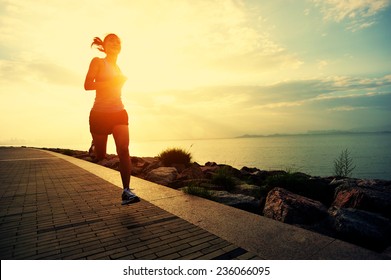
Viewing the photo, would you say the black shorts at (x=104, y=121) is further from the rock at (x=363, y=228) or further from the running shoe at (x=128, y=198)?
the rock at (x=363, y=228)

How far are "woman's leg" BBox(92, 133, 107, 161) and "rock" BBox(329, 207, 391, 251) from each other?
345cm

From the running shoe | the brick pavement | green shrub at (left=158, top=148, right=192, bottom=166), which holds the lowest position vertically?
the brick pavement

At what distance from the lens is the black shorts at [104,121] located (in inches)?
168

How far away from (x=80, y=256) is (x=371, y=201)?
3.98 m

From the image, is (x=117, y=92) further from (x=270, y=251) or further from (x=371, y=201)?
(x=371, y=201)

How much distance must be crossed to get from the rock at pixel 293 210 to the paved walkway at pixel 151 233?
0.48m

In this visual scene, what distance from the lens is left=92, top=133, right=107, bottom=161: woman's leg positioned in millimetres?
4402

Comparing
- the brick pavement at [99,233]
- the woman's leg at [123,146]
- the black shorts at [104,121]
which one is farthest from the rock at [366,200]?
the black shorts at [104,121]

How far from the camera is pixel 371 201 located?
4145 millimetres

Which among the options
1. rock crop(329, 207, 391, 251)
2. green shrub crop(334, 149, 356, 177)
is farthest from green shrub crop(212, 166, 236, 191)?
green shrub crop(334, 149, 356, 177)

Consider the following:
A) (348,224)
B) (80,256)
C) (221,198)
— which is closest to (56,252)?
(80,256)

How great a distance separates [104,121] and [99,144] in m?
0.44

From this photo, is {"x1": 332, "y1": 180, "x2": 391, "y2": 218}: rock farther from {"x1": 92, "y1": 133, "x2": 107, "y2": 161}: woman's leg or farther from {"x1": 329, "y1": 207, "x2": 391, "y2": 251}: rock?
{"x1": 92, "y1": 133, "x2": 107, "y2": 161}: woman's leg

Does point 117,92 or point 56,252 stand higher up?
point 117,92
